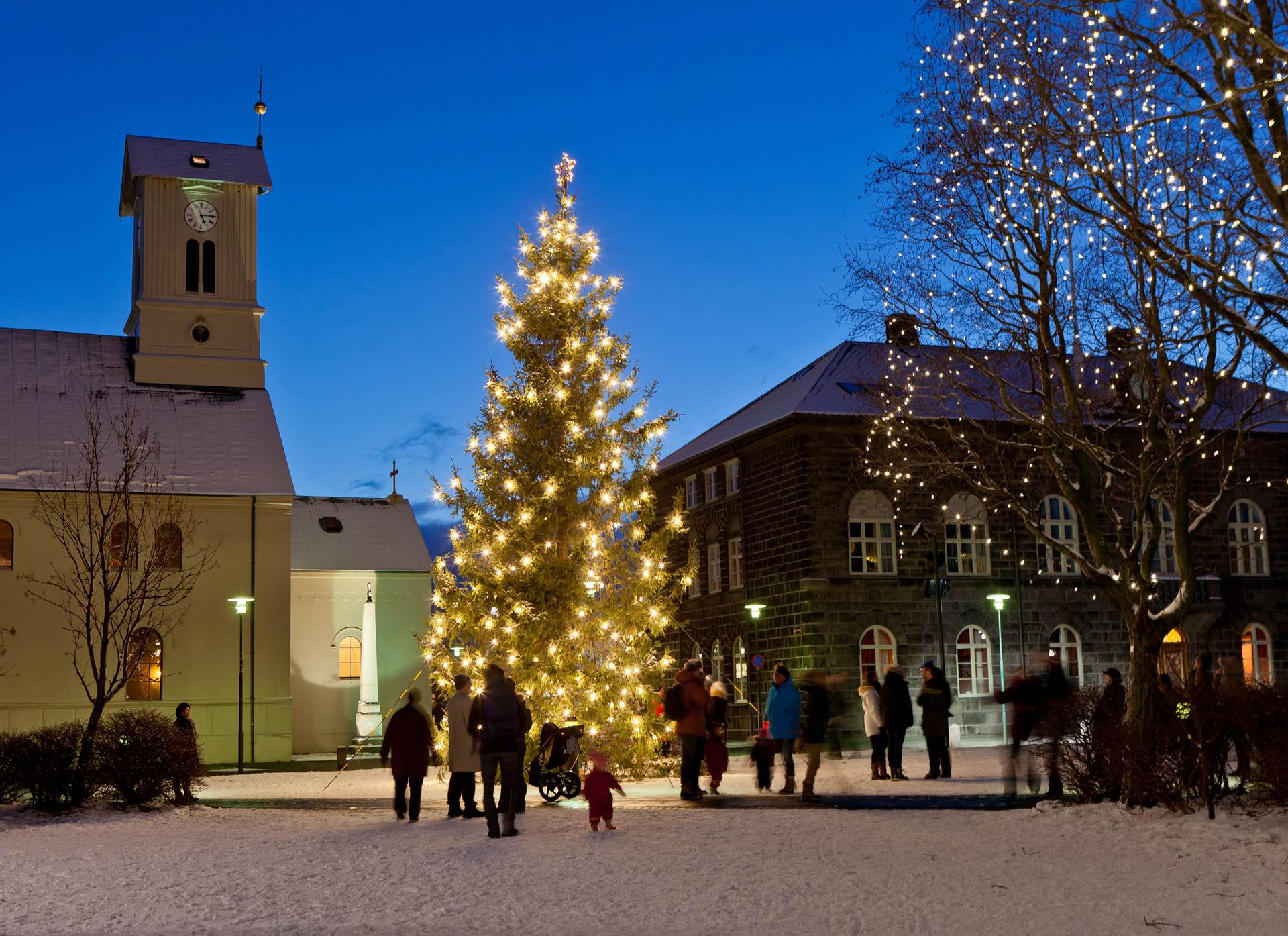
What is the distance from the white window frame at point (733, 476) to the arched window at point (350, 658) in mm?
12498

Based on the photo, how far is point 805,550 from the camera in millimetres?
35812

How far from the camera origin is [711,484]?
42344 millimetres

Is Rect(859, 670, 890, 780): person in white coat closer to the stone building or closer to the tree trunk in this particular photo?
the tree trunk

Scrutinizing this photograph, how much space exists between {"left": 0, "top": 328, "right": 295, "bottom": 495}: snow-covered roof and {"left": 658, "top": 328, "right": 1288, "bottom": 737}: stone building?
12.9m

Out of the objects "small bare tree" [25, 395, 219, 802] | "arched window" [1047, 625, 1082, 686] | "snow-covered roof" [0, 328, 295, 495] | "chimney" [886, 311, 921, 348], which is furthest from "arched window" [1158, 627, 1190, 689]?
"small bare tree" [25, 395, 219, 802]

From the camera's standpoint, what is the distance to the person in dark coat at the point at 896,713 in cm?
2066

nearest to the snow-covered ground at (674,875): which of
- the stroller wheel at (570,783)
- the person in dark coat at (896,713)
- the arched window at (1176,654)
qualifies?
the stroller wheel at (570,783)

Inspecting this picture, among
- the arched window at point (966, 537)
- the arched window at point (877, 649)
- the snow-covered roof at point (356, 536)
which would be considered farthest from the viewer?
the snow-covered roof at point (356, 536)

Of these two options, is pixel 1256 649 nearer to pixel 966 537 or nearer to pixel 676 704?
pixel 966 537

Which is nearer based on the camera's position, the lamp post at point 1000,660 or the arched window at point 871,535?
the lamp post at point 1000,660

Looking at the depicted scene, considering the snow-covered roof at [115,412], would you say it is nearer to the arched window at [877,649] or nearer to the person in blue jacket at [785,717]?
the arched window at [877,649]

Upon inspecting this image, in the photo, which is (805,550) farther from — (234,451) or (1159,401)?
(1159,401)

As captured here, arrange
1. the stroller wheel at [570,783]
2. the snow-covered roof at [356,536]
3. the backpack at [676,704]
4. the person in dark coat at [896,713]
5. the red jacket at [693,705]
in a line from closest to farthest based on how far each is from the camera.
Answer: the backpack at [676,704] < the red jacket at [693,705] < the stroller wheel at [570,783] < the person in dark coat at [896,713] < the snow-covered roof at [356,536]

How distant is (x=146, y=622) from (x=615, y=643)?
1761cm
